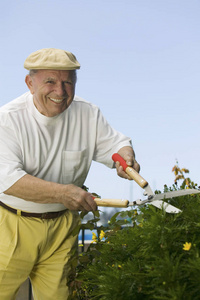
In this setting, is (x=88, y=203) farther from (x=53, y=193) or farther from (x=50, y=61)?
(x=50, y=61)

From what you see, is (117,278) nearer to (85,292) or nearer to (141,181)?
(141,181)

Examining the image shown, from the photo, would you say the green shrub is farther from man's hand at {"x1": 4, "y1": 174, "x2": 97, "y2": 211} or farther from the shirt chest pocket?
the shirt chest pocket

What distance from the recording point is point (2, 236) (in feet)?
9.43

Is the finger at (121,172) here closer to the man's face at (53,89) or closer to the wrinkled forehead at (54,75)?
the man's face at (53,89)

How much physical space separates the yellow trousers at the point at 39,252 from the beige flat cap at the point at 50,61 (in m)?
1.03

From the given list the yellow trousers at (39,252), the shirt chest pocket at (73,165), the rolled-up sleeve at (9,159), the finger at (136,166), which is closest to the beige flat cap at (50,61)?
the rolled-up sleeve at (9,159)

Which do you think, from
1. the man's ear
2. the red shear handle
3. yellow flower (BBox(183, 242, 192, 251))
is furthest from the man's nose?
yellow flower (BBox(183, 242, 192, 251))

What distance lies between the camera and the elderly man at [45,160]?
2654mm

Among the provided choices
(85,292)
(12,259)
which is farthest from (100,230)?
(12,259)

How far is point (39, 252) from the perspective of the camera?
294cm

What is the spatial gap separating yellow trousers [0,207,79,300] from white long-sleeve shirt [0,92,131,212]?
0.42ft

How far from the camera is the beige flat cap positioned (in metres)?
2.61

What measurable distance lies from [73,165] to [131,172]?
53 centimetres

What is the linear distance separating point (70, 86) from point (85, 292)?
1360 millimetres
